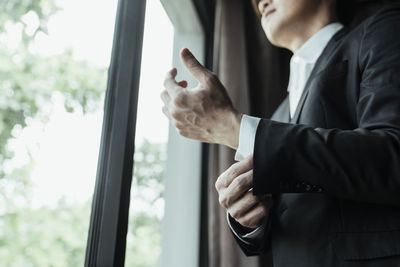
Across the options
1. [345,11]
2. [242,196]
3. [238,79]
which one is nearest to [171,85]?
[242,196]

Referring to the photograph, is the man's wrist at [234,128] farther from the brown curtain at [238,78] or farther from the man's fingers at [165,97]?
the brown curtain at [238,78]

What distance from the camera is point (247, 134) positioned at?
69cm

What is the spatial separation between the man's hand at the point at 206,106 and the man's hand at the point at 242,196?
68 mm

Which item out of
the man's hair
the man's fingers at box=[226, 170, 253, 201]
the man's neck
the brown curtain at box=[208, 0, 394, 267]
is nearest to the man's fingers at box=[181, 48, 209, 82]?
the man's fingers at box=[226, 170, 253, 201]

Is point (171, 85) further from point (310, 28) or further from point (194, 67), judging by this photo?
point (310, 28)

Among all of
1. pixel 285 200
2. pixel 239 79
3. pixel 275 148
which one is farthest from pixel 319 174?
pixel 239 79

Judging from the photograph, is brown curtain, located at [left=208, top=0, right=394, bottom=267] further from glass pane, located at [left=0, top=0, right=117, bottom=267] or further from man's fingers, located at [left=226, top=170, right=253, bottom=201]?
man's fingers, located at [left=226, top=170, right=253, bottom=201]

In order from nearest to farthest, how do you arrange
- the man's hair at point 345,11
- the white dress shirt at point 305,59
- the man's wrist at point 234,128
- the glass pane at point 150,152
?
1. the man's wrist at point 234,128
2. the white dress shirt at point 305,59
3. the glass pane at point 150,152
4. the man's hair at point 345,11

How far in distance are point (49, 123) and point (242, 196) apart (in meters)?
0.50

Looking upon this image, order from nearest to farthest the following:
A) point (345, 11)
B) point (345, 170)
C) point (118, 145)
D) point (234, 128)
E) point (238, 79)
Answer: point (345, 170) < point (234, 128) < point (118, 145) < point (345, 11) < point (238, 79)

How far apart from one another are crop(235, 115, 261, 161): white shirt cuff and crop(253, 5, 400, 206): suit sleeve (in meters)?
0.03

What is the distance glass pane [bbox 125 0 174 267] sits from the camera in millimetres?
1305

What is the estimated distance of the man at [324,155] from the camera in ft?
1.98

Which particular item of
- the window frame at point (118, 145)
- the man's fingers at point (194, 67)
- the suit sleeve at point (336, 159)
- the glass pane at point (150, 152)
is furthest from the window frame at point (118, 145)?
the suit sleeve at point (336, 159)
